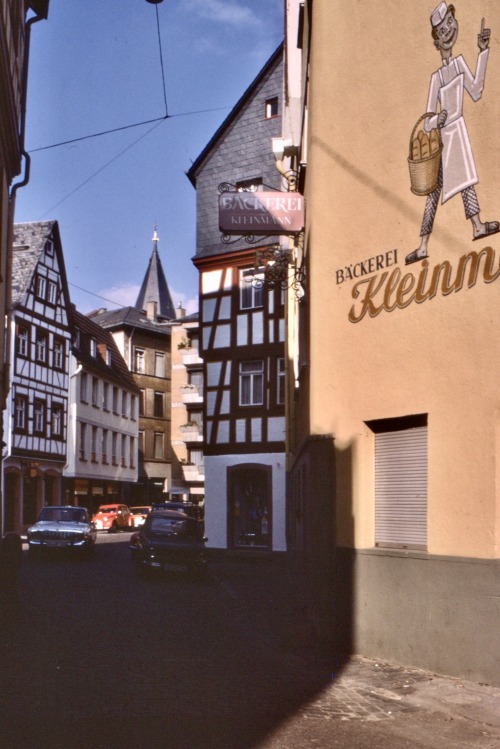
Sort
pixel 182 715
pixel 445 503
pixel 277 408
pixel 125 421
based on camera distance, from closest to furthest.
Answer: pixel 182 715 → pixel 445 503 → pixel 277 408 → pixel 125 421

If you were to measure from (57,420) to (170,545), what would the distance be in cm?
2858

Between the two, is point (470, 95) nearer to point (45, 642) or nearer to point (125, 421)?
point (45, 642)

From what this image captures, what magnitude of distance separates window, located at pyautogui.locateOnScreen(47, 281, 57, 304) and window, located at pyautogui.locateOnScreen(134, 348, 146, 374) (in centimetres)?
1825

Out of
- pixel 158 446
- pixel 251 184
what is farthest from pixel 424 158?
pixel 158 446

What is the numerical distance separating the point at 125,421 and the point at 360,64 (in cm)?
5226

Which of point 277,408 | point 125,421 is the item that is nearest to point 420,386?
point 277,408

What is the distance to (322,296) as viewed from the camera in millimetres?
11664

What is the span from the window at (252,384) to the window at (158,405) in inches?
1379

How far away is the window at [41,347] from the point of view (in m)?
47.0

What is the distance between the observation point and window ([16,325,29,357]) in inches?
1761

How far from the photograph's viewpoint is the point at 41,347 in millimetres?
47562

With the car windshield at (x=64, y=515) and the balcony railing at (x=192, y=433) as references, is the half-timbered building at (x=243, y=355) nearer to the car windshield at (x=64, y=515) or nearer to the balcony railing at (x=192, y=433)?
the car windshield at (x=64, y=515)

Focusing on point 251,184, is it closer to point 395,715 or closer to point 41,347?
point 41,347

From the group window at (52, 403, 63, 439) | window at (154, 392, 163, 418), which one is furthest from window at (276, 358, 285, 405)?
window at (154, 392, 163, 418)
